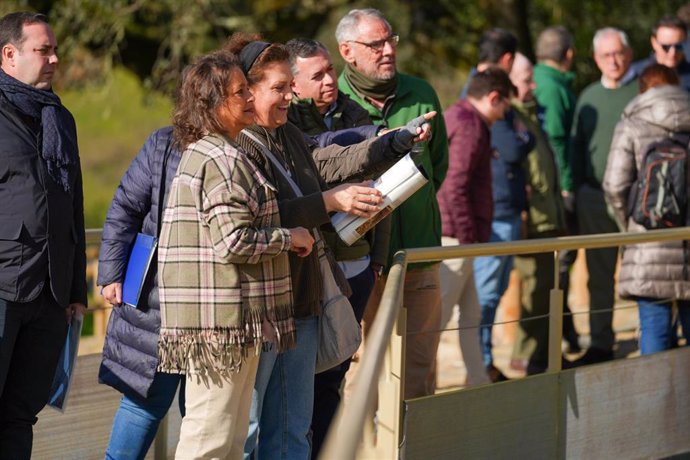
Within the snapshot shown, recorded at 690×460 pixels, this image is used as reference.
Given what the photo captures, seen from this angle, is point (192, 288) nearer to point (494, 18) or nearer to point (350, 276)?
point (350, 276)

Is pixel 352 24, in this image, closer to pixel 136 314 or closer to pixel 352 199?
pixel 352 199

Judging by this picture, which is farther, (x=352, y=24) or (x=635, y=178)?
(x=635, y=178)

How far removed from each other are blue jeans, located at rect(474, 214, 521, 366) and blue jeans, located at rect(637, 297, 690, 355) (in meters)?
0.88

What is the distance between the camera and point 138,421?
4555 millimetres

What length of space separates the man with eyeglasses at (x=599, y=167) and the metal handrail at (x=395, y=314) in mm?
1973

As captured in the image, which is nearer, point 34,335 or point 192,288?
point 192,288

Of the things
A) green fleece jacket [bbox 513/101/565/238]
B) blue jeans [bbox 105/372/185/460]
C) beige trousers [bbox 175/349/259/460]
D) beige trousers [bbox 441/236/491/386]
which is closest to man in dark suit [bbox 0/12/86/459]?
blue jeans [bbox 105/372/185/460]

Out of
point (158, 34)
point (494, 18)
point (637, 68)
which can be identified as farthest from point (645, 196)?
point (158, 34)

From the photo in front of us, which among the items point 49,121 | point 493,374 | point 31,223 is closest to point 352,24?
point 49,121

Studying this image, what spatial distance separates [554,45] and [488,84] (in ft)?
6.28

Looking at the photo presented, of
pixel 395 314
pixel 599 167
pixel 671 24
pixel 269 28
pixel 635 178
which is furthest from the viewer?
pixel 269 28

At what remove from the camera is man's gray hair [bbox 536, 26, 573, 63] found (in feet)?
28.0

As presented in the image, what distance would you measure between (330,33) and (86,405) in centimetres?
1049

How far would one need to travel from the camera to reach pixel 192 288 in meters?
3.90
